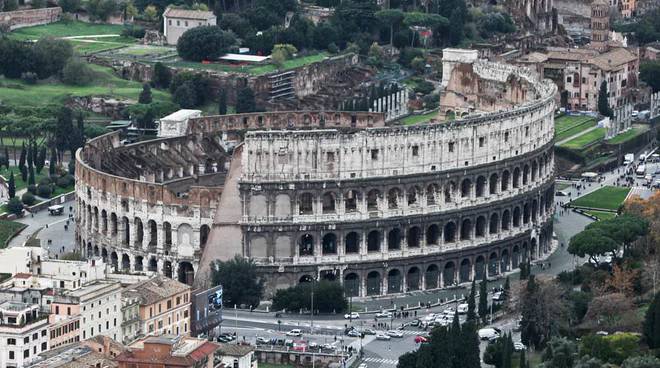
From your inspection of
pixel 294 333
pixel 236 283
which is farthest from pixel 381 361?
pixel 236 283

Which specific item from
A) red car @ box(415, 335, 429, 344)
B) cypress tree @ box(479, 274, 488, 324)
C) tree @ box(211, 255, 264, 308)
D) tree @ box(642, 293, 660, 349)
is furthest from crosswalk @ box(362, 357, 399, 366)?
tree @ box(642, 293, 660, 349)

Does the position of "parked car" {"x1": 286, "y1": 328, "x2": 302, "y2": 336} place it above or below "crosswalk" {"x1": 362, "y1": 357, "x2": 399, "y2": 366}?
below

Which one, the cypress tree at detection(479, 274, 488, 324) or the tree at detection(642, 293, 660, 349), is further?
the cypress tree at detection(479, 274, 488, 324)

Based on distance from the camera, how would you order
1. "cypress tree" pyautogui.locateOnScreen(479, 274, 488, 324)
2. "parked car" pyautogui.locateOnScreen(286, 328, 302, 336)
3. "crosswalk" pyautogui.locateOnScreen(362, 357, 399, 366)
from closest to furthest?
1. "crosswalk" pyautogui.locateOnScreen(362, 357, 399, 366)
2. "parked car" pyautogui.locateOnScreen(286, 328, 302, 336)
3. "cypress tree" pyautogui.locateOnScreen(479, 274, 488, 324)

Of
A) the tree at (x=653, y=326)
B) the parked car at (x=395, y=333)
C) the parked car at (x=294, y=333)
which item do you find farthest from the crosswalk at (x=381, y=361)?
the tree at (x=653, y=326)

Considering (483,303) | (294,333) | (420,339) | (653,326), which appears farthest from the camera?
(483,303)

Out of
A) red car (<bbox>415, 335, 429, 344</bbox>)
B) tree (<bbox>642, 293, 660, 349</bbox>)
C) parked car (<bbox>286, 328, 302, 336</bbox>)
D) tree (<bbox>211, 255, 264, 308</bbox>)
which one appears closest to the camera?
tree (<bbox>642, 293, 660, 349</bbox>)

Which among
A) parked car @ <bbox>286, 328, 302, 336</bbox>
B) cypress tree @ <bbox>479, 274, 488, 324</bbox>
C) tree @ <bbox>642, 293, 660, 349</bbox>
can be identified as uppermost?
tree @ <bbox>642, 293, 660, 349</bbox>

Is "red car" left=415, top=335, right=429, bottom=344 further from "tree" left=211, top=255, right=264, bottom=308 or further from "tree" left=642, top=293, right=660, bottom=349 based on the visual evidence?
"tree" left=642, top=293, right=660, bottom=349

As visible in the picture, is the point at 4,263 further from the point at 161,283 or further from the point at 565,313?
the point at 565,313

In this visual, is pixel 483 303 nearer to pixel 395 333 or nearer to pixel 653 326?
pixel 395 333
